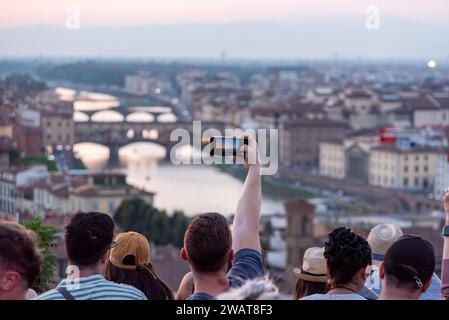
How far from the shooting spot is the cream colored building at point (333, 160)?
17344mm

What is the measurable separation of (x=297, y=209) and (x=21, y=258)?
29.2 ft

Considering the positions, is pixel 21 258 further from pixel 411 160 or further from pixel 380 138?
pixel 380 138

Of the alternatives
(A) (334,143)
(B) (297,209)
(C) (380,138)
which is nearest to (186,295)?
(B) (297,209)

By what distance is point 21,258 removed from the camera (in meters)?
0.83

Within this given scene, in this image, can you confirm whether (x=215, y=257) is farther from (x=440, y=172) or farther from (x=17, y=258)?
(x=440, y=172)

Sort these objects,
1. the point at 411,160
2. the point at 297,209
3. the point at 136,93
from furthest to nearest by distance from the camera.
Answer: the point at 136,93
the point at 411,160
the point at 297,209

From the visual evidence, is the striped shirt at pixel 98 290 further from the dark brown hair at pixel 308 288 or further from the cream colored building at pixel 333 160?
the cream colored building at pixel 333 160

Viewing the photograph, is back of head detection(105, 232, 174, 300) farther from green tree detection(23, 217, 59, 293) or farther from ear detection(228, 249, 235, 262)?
green tree detection(23, 217, 59, 293)

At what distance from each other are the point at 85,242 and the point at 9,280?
0.27ft

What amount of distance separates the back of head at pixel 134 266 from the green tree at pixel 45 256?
60cm

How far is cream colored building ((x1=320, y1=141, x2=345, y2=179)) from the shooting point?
17344 millimetres

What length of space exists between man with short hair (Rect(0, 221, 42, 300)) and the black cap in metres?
0.24

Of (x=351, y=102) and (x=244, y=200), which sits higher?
(x=244, y=200)

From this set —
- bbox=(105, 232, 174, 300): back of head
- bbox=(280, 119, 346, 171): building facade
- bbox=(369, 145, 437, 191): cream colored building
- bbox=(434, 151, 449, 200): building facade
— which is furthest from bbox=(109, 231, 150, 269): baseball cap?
bbox=(280, 119, 346, 171): building facade
